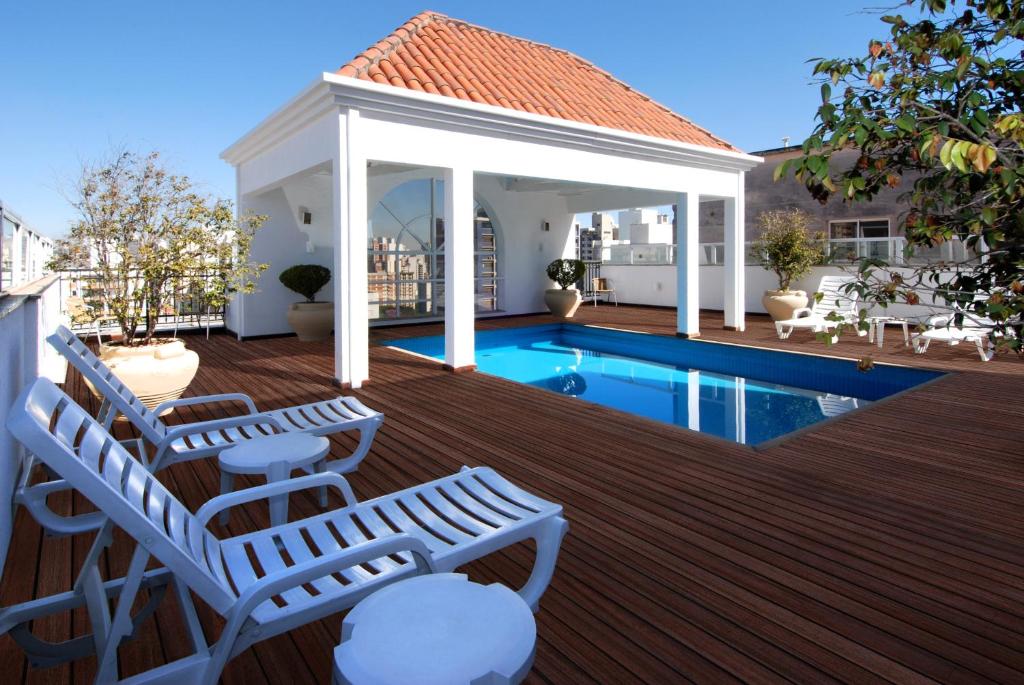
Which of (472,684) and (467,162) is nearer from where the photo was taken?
(472,684)

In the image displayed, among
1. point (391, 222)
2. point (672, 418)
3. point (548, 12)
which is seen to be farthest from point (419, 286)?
point (548, 12)

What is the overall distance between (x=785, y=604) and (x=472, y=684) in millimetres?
1763

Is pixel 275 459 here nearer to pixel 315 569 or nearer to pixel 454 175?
pixel 315 569

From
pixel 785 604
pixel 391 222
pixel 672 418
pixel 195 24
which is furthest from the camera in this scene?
pixel 195 24

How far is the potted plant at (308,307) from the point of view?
11.0 metres

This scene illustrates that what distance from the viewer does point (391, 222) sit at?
44.6 feet

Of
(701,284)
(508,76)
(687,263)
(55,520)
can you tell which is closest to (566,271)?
(701,284)

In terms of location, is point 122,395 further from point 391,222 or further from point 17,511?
point 391,222

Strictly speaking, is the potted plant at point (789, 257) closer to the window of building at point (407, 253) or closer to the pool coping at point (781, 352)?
the pool coping at point (781, 352)

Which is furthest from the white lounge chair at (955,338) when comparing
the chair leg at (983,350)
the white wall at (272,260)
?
the white wall at (272,260)

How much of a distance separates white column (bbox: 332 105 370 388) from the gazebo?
0.02 metres

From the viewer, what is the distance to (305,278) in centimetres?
1109

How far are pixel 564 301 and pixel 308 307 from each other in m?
5.81

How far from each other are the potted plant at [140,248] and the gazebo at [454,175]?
5.52 feet
